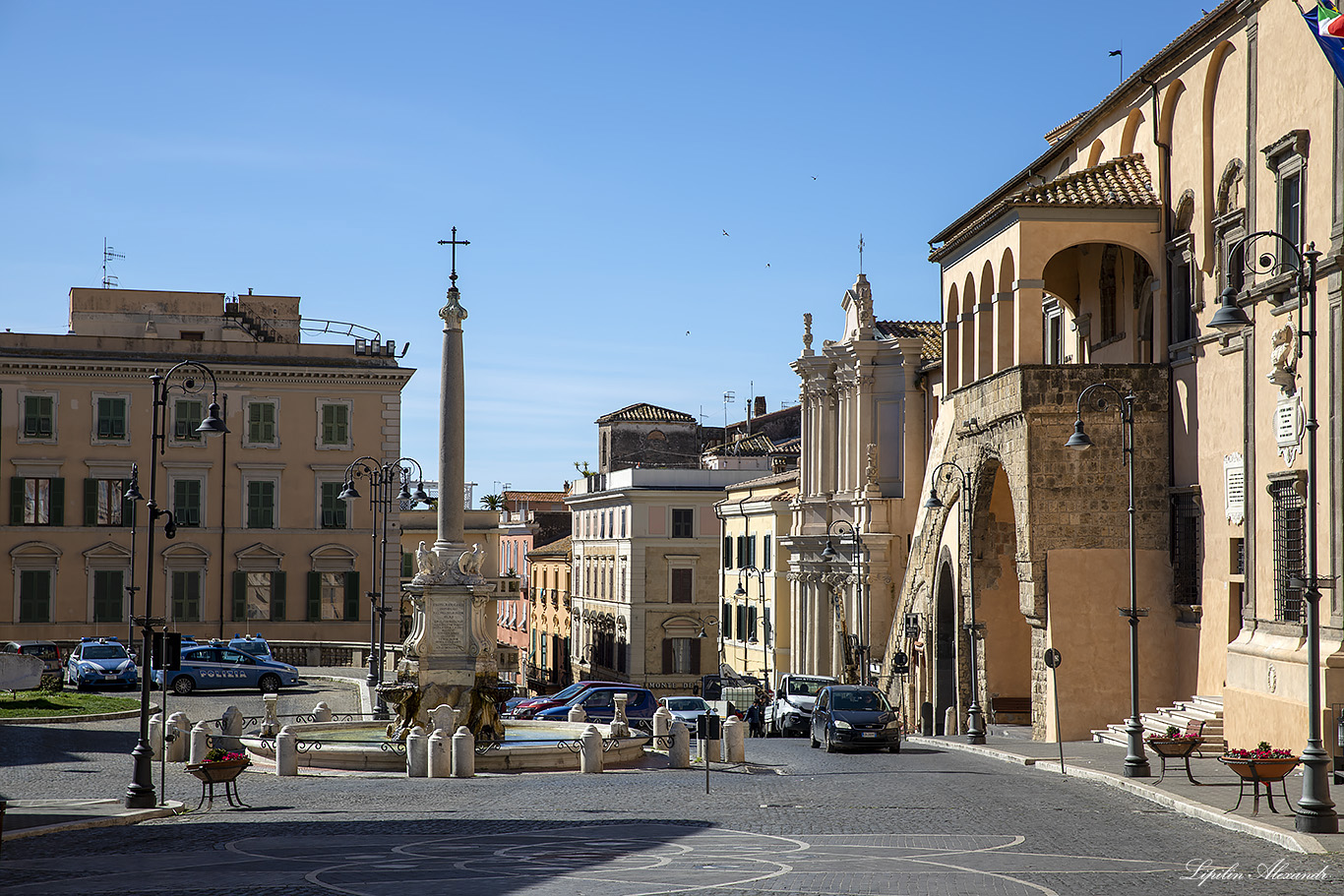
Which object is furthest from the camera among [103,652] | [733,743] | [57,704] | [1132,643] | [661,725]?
[103,652]

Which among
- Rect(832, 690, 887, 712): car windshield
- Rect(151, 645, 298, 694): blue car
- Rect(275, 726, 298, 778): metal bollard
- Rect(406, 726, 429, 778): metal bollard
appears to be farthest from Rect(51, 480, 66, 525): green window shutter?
Rect(406, 726, 429, 778): metal bollard

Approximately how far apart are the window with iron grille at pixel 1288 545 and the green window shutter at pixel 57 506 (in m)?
40.9

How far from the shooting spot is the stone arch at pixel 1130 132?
35656 mm

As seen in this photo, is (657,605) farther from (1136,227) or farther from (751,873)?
(751,873)

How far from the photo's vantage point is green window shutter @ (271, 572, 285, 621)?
53688mm

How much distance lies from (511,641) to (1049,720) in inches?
2873

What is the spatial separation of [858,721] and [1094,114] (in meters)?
17.0

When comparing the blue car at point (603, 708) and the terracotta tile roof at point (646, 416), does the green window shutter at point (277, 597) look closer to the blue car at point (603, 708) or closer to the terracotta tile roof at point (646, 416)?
the blue car at point (603, 708)

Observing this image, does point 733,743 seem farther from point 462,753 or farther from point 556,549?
point 556,549

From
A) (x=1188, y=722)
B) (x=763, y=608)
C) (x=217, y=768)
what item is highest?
(x=763, y=608)

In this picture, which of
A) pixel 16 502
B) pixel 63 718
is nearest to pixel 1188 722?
pixel 63 718

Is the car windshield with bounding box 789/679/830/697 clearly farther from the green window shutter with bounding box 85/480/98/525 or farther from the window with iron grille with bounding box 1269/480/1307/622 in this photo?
the green window shutter with bounding box 85/480/98/525

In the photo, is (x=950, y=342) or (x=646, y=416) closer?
(x=950, y=342)

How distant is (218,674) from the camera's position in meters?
41.2
